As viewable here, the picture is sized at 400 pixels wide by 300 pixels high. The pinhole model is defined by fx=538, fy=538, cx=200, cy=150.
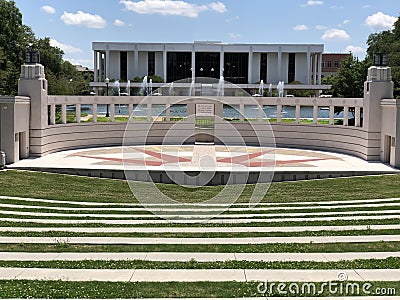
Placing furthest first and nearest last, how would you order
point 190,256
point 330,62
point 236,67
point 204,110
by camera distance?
point 330,62 < point 236,67 < point 204,110 < point 190,256

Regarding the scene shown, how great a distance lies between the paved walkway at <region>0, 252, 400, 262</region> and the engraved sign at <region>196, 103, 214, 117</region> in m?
28.1

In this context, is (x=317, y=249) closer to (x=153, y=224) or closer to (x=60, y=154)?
(x=153, y=224)

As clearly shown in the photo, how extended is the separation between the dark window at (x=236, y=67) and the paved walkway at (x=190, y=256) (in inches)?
3822

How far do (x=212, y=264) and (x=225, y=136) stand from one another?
1171 inches

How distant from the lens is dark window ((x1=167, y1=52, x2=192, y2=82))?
108 meters

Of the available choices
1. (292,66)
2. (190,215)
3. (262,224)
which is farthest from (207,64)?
(262,224)

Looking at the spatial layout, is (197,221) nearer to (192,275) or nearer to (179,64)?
(192,275)

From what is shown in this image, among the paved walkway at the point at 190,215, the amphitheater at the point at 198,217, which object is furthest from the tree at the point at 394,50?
the paved walkway at the point at 190,215

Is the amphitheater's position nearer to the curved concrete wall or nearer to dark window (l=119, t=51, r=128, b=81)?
the curved concrete wall

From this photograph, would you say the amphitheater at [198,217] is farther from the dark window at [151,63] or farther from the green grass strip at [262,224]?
the dark window at [151,63]

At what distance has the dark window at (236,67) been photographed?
108 meters

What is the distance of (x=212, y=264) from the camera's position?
35.2 ft

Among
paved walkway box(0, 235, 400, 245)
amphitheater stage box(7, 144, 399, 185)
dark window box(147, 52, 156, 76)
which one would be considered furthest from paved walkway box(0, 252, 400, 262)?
dark window box(147, 52, 156, 76)

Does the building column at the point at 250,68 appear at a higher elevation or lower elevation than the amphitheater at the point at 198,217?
higher
